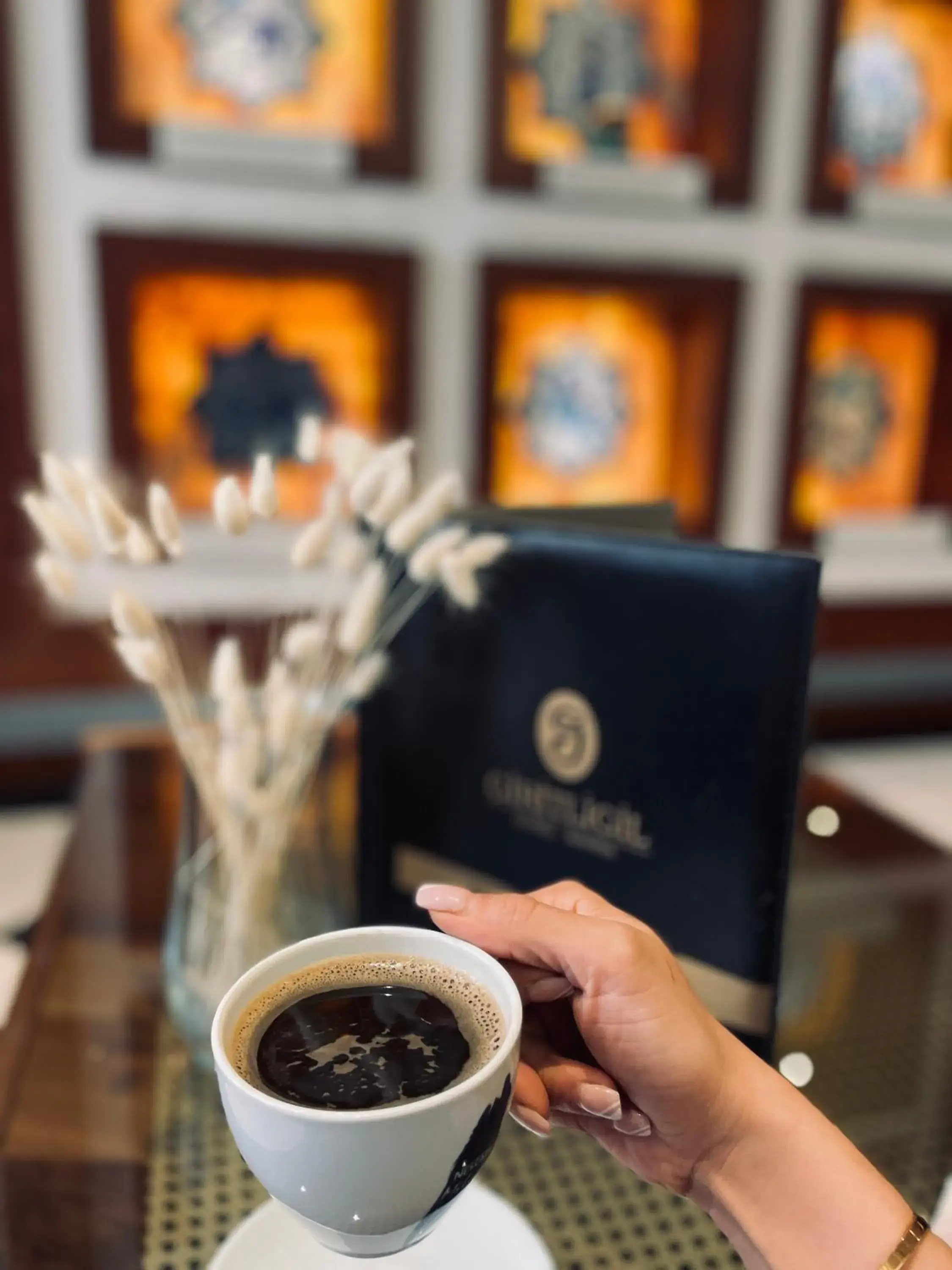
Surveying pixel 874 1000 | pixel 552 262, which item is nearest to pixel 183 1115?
pixel 874 1000

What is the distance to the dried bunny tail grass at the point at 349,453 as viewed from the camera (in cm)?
72

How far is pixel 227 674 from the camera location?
27.5 inches

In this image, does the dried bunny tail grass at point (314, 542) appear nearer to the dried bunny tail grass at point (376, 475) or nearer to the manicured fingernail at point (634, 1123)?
the dried bunny tail grass at point (376, 475)

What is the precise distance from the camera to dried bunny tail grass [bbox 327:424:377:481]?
28.3 inches

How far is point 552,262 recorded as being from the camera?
2.27m

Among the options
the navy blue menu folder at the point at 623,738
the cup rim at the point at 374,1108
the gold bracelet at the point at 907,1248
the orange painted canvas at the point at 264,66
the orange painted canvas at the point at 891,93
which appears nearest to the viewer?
the cup rim at the point at 374,1108

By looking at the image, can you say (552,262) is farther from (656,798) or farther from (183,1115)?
(183,1115)

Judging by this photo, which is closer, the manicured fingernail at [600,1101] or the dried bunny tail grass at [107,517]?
the manicured fingernail at [600,1101]

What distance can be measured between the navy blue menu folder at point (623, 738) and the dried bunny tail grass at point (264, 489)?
18cm

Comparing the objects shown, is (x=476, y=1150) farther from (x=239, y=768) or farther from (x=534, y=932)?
(x=239, y=768)

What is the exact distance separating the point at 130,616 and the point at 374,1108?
402mm

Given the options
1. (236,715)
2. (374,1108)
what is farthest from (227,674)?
(374,1108)

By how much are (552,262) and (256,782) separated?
72.4 inches

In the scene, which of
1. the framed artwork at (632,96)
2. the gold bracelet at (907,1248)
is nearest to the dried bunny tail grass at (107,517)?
the gold bracelet at (907,1248)
